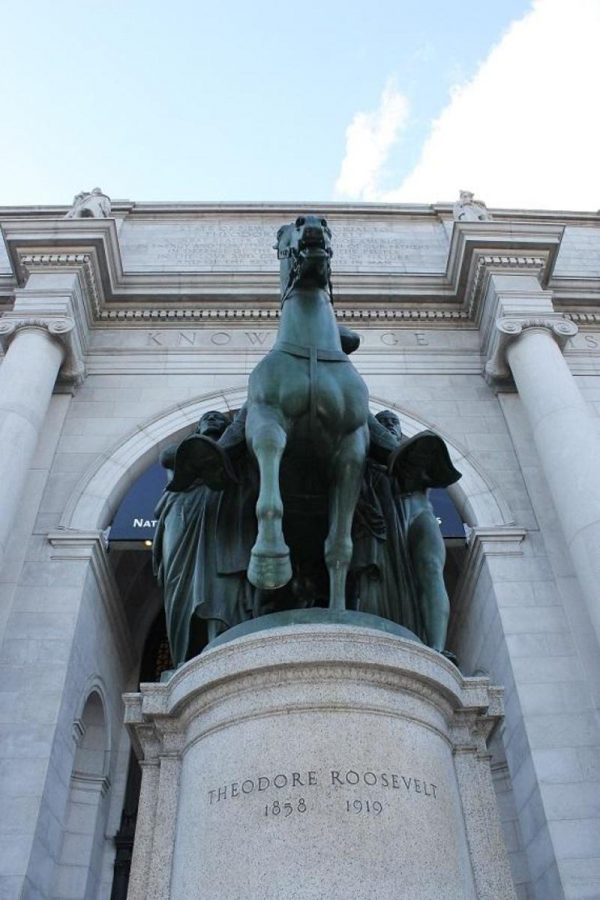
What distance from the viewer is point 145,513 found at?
12211 mm

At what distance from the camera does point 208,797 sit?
12.0 feet

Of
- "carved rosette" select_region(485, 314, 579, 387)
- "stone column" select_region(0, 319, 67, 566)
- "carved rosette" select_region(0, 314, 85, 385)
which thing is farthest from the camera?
"carved rosette" select_region(485, 314, 579, 387)

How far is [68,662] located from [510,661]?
5.80m

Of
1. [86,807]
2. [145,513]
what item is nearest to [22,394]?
[145,513]

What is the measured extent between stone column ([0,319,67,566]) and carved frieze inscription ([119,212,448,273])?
370 centimetres

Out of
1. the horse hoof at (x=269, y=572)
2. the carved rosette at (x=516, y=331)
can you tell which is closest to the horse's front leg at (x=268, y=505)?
the horse hoof at (x=269, y=572)

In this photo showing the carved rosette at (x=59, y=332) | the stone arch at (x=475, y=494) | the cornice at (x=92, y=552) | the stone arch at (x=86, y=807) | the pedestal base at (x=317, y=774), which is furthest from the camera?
the carved rosette at (x=59, y=332)

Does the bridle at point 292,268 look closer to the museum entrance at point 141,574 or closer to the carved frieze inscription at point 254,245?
the museum entrance at point 141,574

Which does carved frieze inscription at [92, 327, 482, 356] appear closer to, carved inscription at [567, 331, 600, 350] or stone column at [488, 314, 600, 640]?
stone column at [488, 314, 600, 640]

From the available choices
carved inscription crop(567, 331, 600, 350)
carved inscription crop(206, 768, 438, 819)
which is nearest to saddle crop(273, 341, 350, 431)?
carved inscription crop(206, 768, 438, 819)

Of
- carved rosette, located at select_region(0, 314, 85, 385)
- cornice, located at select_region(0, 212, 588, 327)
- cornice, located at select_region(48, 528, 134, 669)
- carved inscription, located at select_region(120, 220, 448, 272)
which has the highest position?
carved inscription, located at select_region(120, 220, 448, 272)

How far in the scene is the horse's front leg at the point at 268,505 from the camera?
14.3ft

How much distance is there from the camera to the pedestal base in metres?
3.31

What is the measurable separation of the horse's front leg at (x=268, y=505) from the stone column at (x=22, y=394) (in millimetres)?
6700
